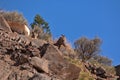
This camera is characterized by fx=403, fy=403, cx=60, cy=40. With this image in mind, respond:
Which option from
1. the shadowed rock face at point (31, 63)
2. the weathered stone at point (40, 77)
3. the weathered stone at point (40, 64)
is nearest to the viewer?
the weathered stone at point (40, 77)

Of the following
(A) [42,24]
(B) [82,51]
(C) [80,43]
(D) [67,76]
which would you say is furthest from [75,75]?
(A) [42,24]

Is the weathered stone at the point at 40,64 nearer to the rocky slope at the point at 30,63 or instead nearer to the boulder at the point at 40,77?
the rocky slope at the point at 30,63

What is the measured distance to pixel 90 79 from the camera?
22.4 m

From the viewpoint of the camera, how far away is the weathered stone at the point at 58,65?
706 inches

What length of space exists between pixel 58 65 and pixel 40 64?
3.48ft

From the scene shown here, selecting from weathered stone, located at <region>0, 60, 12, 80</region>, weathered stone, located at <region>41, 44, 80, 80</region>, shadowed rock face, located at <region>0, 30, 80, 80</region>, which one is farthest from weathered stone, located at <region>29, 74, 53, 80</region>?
weathered stone, located at <region>41, 44, 80, 80</region>

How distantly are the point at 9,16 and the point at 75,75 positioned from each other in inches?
815

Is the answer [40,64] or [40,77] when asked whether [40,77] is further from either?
[40,64]

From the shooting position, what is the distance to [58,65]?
18.1m

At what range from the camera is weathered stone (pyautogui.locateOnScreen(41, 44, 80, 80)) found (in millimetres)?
17923

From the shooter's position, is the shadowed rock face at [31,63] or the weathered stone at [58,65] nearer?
the shadowed rock face at [31,63]

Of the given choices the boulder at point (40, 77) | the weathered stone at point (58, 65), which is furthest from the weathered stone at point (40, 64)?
the boulder at point (40, 77)

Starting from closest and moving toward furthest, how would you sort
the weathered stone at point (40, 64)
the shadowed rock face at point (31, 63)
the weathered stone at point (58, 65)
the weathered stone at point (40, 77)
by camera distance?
the weathered stone at point (40, 77), the shadowed rock face at point (31, 63), the weathered stone at point (40, 64), the weathered stone at point (58, 65)

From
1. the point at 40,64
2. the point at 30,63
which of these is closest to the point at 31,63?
the point at 30,63
